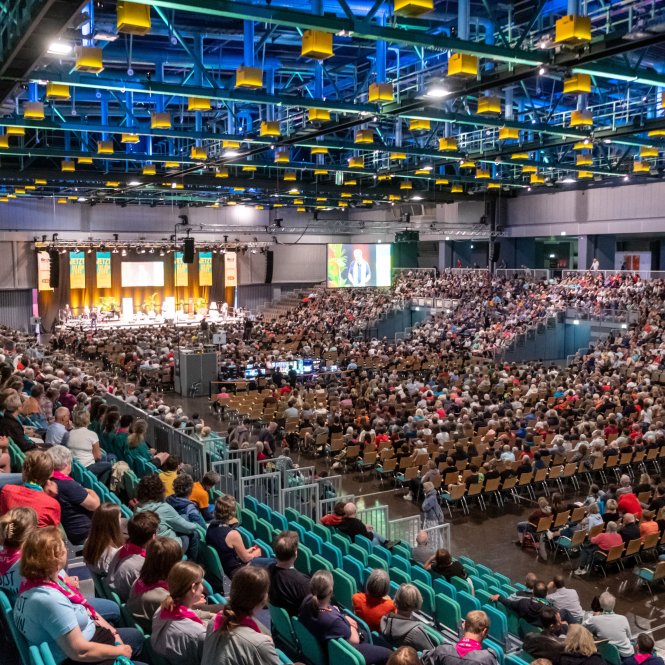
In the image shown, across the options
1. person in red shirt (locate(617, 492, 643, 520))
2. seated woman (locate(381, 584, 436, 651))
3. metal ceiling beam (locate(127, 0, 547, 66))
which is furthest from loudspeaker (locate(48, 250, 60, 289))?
seated woman (locate(381, 584, 436, 651))

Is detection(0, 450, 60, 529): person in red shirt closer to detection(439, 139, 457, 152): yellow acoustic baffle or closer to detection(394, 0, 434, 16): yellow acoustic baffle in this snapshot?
detection(394, 0, 434, 16): yellow acoustic baffle

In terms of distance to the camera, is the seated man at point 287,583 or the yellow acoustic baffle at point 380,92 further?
the yellow acoustic baffle at point 380,92

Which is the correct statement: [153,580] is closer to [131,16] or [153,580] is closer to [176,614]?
[176,614]

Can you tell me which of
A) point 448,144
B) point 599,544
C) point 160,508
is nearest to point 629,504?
point 599,544

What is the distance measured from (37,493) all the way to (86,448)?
3246mm

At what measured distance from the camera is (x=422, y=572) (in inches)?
292

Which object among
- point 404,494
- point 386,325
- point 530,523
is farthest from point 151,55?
point 386,325

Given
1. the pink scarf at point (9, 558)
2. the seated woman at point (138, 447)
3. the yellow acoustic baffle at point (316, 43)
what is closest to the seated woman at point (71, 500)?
the pink scarf at point (9, 558)

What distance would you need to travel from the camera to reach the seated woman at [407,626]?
4.98m

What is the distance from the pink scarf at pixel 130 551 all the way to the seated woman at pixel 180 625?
0.90 m

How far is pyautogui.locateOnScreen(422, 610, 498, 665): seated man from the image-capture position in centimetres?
453

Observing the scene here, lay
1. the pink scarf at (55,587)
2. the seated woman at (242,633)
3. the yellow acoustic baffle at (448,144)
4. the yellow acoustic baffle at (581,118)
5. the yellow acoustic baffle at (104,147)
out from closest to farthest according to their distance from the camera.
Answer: the seated woman at (242,633)
the pink scarf at (55,587)
the yellow acoustic baffle at (581,118)
the yellow acoustic baffle at (104,147)
the yellow acoustic baffle at (448,144)

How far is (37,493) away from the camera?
470 cm

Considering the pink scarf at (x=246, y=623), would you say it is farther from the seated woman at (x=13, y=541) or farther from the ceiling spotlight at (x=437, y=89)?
the ceiling spotlight at (x=437, y=89)
